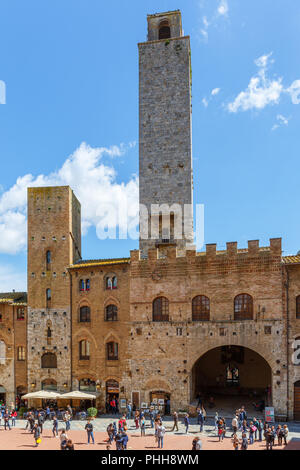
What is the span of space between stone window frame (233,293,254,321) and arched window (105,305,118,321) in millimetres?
10055

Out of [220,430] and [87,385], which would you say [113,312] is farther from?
[220,430]

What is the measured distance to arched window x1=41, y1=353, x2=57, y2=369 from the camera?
118 ft

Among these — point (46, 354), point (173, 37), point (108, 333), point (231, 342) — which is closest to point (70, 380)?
point (46, 354)

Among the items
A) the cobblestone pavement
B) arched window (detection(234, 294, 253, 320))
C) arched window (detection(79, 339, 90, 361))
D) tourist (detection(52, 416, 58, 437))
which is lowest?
the cobblestone pavement

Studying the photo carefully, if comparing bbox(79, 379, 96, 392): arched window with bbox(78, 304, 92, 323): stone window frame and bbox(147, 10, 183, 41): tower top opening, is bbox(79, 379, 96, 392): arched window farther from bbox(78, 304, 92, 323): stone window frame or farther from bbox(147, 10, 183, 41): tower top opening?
bbox(147, 10, 183, 41): tower top opening

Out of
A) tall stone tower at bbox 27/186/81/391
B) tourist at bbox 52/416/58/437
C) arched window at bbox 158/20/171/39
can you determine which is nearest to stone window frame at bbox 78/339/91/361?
tall stone tower at bbox 27/186/81/391

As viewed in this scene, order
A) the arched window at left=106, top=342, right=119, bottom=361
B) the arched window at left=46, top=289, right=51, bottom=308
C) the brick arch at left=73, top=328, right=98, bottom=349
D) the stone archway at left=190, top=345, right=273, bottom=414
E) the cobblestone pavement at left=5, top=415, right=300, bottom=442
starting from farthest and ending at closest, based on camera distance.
Result: the arched window at left=46, top=289, right=51, bottom=308, the stone archway at left=190, top=345, right=273, bottom=414, the brick arch at left=73, top=328, right=98, bottom=349, the arched window at left=106, top=342, right=119, bottom=361, the cobblestone pavement at left=5, top=415, right=300, bottom=442

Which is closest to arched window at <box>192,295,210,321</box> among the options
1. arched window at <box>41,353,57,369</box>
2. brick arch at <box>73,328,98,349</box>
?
brick arch at <box>73,328,98,349</box>

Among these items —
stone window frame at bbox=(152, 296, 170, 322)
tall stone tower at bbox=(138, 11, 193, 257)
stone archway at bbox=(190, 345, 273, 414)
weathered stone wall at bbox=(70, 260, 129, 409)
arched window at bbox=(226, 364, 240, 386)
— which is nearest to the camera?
stone window frame at bbox=(152, 296, 170, 322)

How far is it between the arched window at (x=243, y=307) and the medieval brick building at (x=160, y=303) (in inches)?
3.0

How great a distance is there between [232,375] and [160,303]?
11280 mm

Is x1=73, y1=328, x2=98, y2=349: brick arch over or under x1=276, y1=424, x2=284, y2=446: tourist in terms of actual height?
over

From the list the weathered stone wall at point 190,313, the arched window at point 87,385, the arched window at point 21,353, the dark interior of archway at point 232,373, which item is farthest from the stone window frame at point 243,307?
the arched window at point 21,353

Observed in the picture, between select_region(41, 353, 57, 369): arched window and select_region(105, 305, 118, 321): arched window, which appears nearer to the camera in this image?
select_region(105, 305, 118, 321): arched window
